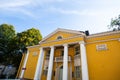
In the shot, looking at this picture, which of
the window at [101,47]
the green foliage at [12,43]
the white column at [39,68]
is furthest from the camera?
the green foliage at [12,43]

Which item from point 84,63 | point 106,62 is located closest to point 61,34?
point 84,63

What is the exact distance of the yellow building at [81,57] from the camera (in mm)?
10922

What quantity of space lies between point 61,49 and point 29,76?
22.0 feet

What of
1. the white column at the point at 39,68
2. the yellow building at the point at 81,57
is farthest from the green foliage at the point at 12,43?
the white column at the point at 39,68

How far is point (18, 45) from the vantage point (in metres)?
23.2

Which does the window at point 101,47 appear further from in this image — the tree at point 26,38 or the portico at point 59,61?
the tree at point 26,38

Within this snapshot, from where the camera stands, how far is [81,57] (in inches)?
469

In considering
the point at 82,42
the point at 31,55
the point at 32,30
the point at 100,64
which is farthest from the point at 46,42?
the point at 32,30

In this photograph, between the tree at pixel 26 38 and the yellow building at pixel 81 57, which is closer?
the yellow building at pixel 81 57

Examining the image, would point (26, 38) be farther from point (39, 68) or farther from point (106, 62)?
point (106, 62)

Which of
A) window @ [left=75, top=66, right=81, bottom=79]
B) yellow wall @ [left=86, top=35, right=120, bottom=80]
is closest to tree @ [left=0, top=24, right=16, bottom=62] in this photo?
window @ [left=75, top=66, right=81, bottom=79]

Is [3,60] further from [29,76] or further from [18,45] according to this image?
[29,76]

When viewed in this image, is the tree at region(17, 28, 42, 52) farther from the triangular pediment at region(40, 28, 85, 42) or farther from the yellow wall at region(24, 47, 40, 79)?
the triangular pediment at region(40, 28, 85, 42)

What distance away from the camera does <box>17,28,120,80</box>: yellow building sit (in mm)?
10922
